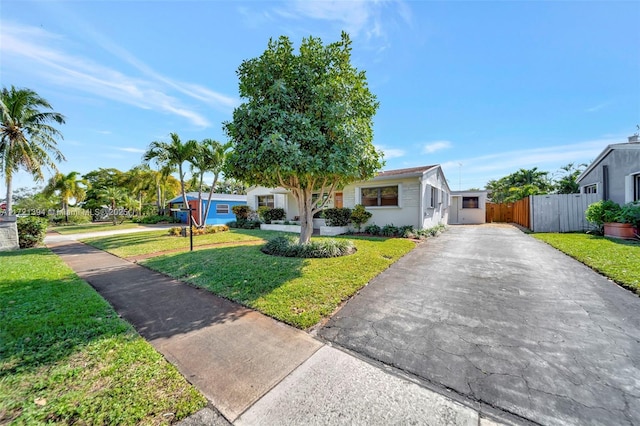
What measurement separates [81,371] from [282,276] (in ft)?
11.5

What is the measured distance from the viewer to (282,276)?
5613mm

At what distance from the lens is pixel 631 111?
43.9 feet

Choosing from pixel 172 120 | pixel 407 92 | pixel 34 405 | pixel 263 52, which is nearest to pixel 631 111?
pixel 407 92

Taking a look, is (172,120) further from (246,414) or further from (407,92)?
(246,414)

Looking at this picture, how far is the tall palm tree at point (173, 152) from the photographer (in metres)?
14.6

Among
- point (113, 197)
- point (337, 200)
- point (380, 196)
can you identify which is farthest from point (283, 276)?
point (113, 197)

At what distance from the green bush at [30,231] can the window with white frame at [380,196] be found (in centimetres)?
1594

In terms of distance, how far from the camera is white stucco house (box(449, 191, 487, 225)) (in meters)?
21.6

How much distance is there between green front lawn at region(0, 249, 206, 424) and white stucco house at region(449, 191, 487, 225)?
960 inches

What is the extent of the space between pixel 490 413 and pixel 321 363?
5.13ft

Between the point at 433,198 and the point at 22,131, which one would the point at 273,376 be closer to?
the point at 433,198

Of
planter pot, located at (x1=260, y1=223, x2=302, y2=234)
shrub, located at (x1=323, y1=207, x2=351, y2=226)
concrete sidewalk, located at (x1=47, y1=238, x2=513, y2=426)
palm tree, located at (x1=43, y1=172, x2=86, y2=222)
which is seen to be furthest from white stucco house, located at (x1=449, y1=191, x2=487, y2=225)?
palm tree, located at (x1=43, y1=172, x2=86, y2=222)

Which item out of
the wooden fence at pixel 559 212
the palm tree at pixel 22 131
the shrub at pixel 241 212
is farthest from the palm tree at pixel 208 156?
the wooden fence at pixel 559 212

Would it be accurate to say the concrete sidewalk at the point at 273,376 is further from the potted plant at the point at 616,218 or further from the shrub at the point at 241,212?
the shrub at the point at 241,212
